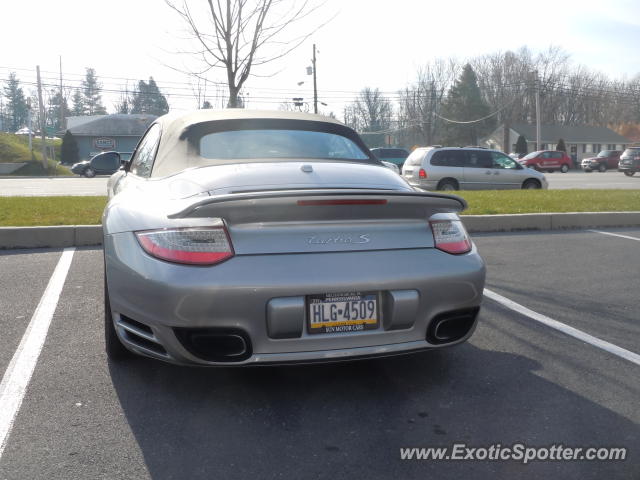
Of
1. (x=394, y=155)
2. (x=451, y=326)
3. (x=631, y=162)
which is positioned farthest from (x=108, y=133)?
(x=451, y=326)

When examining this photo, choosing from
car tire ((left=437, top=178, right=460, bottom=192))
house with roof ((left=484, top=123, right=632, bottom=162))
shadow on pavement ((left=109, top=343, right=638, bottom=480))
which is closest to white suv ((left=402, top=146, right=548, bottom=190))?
car tire ((left=437, top=178, right=460, bottom=192))

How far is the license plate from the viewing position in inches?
116

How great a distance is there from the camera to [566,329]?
175 inches

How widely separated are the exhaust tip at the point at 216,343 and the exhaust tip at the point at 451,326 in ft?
3.08

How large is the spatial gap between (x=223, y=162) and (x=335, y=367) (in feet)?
4.59

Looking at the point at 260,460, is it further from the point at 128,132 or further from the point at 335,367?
the point at 128,132

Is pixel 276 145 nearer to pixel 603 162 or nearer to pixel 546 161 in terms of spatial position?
pixel 546 161

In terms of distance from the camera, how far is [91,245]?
25.5 ft

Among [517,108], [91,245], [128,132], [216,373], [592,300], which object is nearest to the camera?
[216,373]

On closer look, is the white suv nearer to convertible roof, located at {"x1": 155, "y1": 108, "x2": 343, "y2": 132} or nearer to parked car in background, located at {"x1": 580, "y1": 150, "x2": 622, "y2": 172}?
convertible roof, located at {"x1": 155, "y1": 108, "x2": 343, "y2": 132}

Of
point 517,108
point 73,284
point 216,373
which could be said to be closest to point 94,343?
point 216,373

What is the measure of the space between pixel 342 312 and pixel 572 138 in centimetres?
7928

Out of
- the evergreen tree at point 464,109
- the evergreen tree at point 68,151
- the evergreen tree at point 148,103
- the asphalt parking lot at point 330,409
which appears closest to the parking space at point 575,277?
the asphalt parking lot at point 330,409

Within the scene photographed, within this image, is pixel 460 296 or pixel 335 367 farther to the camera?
pixel 335 367
